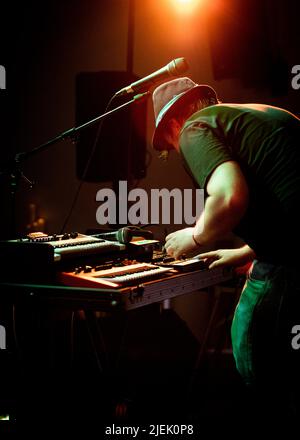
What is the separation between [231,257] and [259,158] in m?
0.91

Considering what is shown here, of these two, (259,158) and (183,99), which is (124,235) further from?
(259,158)

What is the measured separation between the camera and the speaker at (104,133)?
14.1 ft

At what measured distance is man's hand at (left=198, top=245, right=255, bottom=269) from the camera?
94.4 inches

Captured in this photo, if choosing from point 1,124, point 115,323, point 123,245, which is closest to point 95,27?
point 1,124

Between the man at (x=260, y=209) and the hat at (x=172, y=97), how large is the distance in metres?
0.27

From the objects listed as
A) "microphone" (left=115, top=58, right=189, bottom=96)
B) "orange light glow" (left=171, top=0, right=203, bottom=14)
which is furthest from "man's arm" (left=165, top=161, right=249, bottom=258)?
"orange light glow" (left=171, top=0, right=203, bottom=14)

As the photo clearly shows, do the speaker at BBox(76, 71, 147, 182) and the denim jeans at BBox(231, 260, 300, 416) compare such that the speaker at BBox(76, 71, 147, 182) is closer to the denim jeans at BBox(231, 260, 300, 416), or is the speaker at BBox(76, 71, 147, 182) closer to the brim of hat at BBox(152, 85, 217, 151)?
the brim of hat at BBox(152, 85, 217, 151)

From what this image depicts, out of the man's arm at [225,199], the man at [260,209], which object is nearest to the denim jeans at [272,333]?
the man at [260,209]

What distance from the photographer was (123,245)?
2.58 meters

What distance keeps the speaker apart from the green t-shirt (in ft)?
8.59

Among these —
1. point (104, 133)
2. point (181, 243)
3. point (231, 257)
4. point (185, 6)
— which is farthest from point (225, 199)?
point (185, 6)

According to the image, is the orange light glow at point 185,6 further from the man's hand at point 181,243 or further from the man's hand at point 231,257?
the man's hand at point 181,243

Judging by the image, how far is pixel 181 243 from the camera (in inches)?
74.2

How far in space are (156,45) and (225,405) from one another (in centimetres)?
327
